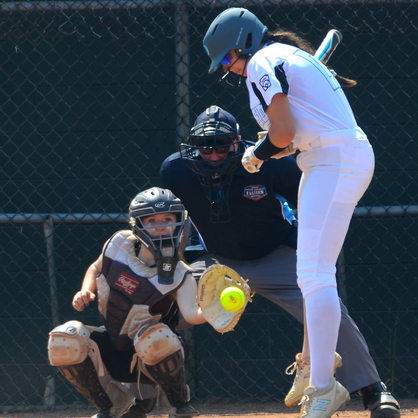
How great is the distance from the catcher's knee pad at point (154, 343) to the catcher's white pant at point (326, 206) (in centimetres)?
76

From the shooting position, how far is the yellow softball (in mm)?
2811

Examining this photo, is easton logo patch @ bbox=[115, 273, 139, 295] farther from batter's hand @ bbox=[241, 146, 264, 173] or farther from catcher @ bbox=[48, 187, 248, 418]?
batter's hand @ bbox=[241, 146, 264, 173]

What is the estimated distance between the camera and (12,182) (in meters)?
4.60

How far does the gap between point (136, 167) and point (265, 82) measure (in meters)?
2.14

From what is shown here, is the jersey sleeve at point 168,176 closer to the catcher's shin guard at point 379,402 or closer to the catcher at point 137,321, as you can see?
the catcher at point 137,321

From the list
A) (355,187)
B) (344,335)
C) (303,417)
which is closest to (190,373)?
(344,335)

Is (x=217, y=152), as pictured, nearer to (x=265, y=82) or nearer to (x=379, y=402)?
(x=265, y=82)

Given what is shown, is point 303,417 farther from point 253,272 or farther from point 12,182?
point 12,182

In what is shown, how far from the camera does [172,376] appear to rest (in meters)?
3.03

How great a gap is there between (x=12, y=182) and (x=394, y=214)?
8.78 feet

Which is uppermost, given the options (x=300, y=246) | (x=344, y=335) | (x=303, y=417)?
(x=300, y=246)

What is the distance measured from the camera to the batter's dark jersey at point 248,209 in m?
3.41

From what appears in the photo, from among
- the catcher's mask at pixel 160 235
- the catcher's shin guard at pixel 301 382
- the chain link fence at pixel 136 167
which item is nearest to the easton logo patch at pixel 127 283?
the catcher's mask at pixel 160 235

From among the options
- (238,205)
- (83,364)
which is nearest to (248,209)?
(238,205)
